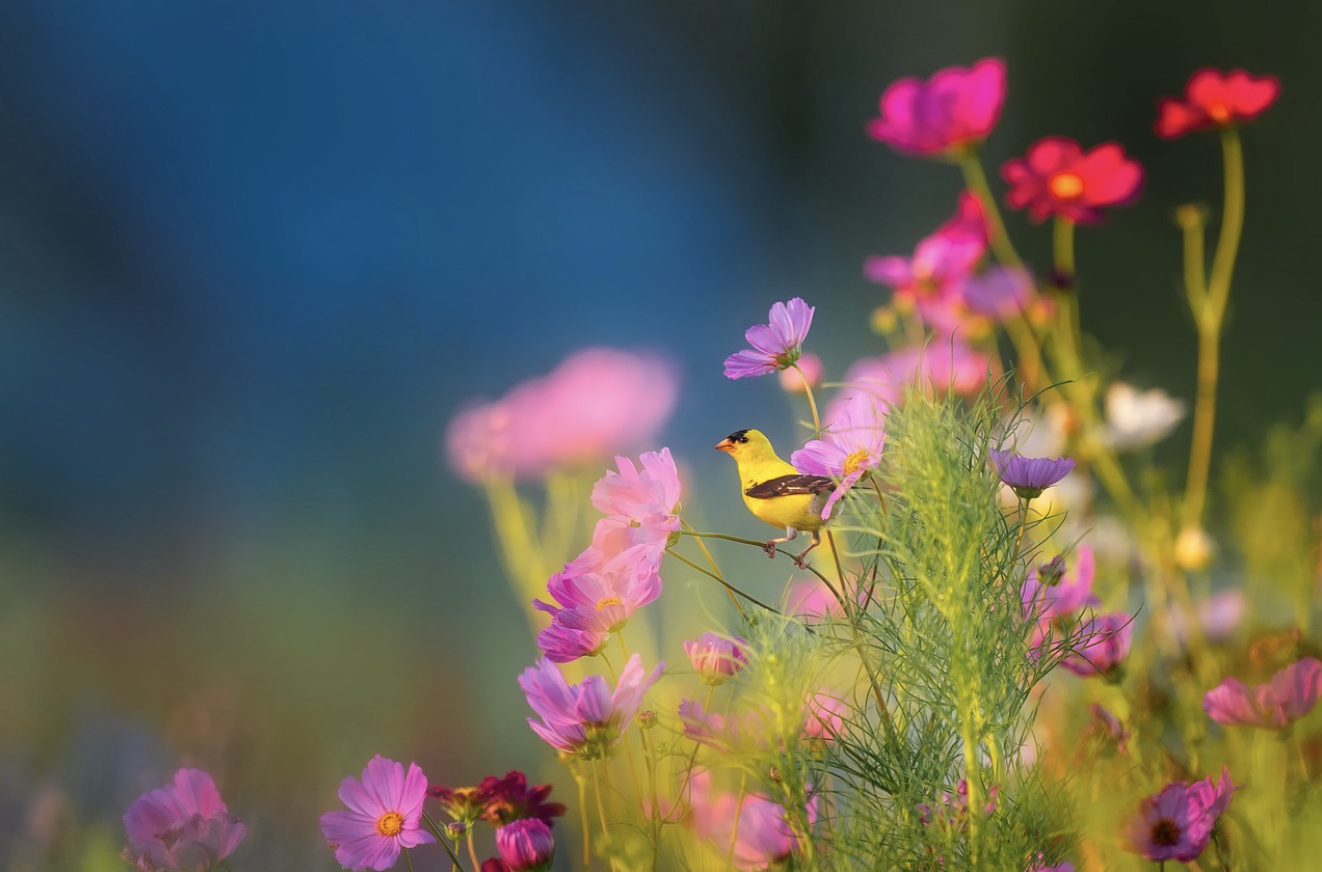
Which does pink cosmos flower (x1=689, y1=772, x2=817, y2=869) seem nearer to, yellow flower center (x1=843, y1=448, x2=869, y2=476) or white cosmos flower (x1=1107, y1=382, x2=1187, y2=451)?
yellow flower center (x1=843, y1=448, x2=869, y2=476)

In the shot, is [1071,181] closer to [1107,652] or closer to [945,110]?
[945,110]

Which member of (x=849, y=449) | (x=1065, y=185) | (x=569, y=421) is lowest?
(x=849, y=449)

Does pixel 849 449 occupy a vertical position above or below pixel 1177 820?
above

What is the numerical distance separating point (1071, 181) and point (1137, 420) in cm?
20

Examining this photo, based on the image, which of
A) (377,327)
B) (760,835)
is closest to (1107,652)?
(760,835)

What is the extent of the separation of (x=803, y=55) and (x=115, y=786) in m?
1.14

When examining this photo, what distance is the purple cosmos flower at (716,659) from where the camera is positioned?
329 mm

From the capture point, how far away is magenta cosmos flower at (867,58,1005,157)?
2.28ft

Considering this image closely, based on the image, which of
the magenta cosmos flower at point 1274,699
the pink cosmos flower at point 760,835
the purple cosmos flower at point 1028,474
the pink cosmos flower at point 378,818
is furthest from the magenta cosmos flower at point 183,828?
the magenta cosmos flower at point 1274,699

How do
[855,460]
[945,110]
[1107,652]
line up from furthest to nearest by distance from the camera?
[945,110], [1107,652], [855,460]

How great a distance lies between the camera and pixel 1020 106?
1.30 m

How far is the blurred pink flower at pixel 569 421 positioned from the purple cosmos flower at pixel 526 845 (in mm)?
390

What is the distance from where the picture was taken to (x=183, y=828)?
34 centimetres

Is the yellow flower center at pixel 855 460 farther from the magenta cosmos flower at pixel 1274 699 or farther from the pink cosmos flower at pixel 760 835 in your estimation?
the magenta cosmos flower at pixel 1274 699
